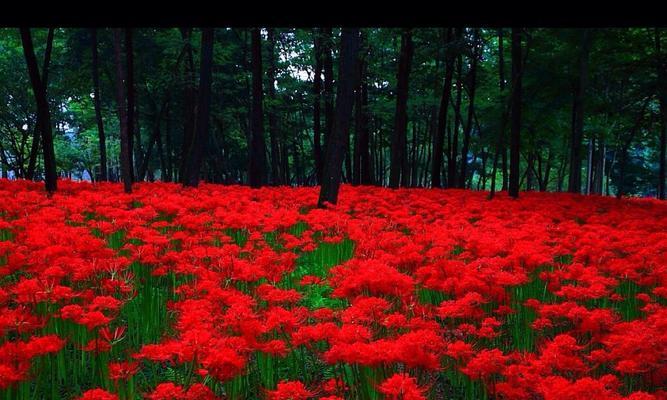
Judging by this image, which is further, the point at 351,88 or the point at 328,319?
the point at 351,88

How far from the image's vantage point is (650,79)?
18719mm

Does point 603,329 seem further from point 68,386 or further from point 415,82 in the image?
point 415,82

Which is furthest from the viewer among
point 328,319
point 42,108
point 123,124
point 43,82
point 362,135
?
point 362,135

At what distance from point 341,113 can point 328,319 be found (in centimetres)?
867

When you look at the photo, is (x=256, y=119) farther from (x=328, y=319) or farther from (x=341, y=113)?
(x=328, y=319)

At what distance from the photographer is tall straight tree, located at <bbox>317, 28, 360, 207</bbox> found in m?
12.4

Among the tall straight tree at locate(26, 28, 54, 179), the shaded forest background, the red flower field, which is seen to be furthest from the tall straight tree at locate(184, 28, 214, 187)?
the red flower field

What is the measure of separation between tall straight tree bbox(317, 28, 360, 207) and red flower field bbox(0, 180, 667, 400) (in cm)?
403

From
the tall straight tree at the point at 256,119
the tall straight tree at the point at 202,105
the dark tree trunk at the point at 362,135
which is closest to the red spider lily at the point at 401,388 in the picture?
the tall straight tree at the point at 202,105

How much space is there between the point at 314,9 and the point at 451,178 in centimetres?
2235

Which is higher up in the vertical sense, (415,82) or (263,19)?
(415,82)

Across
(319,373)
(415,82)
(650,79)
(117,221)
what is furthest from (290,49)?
(319,373)

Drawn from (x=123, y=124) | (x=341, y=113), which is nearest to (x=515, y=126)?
(x=341, y=113)

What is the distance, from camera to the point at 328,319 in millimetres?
4516
